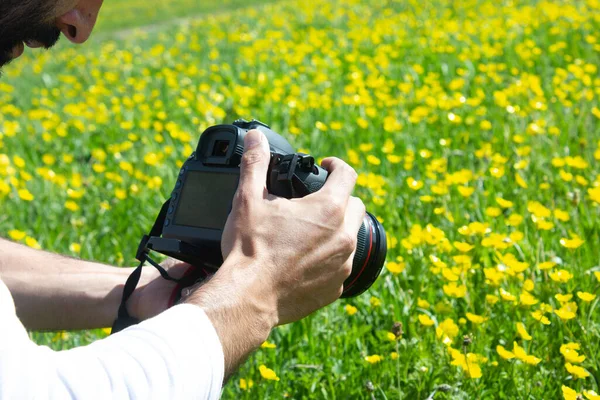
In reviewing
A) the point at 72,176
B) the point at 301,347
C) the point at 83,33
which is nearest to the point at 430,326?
the point at 301,347

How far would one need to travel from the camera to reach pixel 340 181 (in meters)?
1.37

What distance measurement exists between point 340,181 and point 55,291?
0.81 meters

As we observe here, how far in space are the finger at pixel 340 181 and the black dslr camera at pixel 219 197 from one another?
0.20 feet

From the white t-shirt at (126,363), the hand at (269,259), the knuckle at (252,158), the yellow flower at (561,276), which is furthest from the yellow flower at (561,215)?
the white t-shirt at (126,363)

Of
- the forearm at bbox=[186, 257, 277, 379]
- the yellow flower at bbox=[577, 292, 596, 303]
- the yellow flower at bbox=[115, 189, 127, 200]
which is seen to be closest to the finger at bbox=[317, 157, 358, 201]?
the forearm at bbox=[186, 257, 277, 379]

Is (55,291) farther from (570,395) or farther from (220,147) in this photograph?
(570,395)

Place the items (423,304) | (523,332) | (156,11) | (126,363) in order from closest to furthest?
(126,363) < (523,332) < (423,304) < (156,11)

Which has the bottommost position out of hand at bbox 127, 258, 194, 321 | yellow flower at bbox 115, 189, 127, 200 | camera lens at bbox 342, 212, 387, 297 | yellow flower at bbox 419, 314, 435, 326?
yellow flower at bbox 115, 189, 127, 200

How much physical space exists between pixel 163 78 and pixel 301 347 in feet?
11.8

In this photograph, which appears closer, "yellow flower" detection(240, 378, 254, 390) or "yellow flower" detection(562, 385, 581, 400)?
"yellow flower" detection(562, 385, 581, 400)

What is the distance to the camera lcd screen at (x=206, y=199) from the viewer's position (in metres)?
1.49

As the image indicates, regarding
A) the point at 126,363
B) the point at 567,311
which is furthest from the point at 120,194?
the point at 126,363

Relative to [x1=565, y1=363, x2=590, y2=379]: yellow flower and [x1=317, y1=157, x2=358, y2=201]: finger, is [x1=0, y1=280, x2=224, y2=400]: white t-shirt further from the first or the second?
[x1=565, y1=363, x2=590, y2=379]: yellow flower

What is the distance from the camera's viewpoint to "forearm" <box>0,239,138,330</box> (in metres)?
1.79
